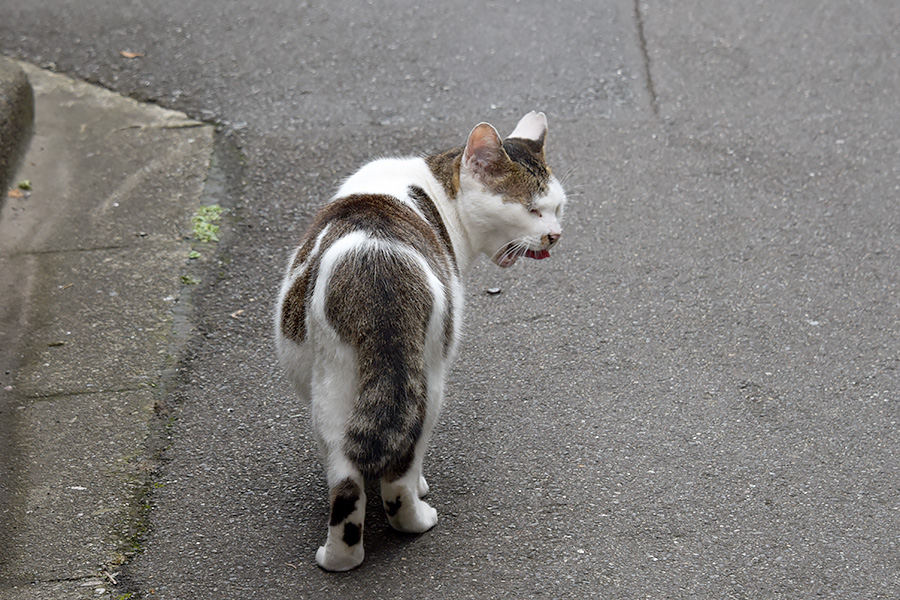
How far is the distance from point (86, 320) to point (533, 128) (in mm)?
2029

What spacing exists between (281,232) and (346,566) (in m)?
2.16

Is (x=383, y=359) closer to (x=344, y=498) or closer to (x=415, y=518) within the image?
(x=344, y=498)

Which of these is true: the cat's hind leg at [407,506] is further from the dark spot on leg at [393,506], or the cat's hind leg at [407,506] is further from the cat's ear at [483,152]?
the cat's ear at [483,152]

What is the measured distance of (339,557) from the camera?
2809 millimetres

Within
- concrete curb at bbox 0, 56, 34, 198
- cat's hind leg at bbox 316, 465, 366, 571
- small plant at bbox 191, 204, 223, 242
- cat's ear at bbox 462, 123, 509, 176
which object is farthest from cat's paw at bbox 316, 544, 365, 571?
concrete curb at bbox 0, 56, 34, 198

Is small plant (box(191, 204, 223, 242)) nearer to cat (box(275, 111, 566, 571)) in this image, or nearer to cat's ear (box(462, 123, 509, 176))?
cat (box(275, 111, 566, 571))

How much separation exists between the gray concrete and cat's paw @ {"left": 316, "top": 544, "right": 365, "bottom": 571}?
2.00 ft

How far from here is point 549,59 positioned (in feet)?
19.7

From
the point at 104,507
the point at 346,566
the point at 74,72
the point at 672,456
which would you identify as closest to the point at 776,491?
the point at 672,456

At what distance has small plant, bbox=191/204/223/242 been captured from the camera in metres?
4.53

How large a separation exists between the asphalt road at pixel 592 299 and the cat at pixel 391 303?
1.22 ft

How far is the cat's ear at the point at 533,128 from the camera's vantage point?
3.34m

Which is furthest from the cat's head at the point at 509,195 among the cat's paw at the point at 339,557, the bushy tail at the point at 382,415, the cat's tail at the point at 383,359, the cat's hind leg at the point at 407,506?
the cat's paw at the point at 339,557

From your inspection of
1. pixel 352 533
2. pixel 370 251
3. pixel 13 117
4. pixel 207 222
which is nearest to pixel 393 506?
pixel 352 533
